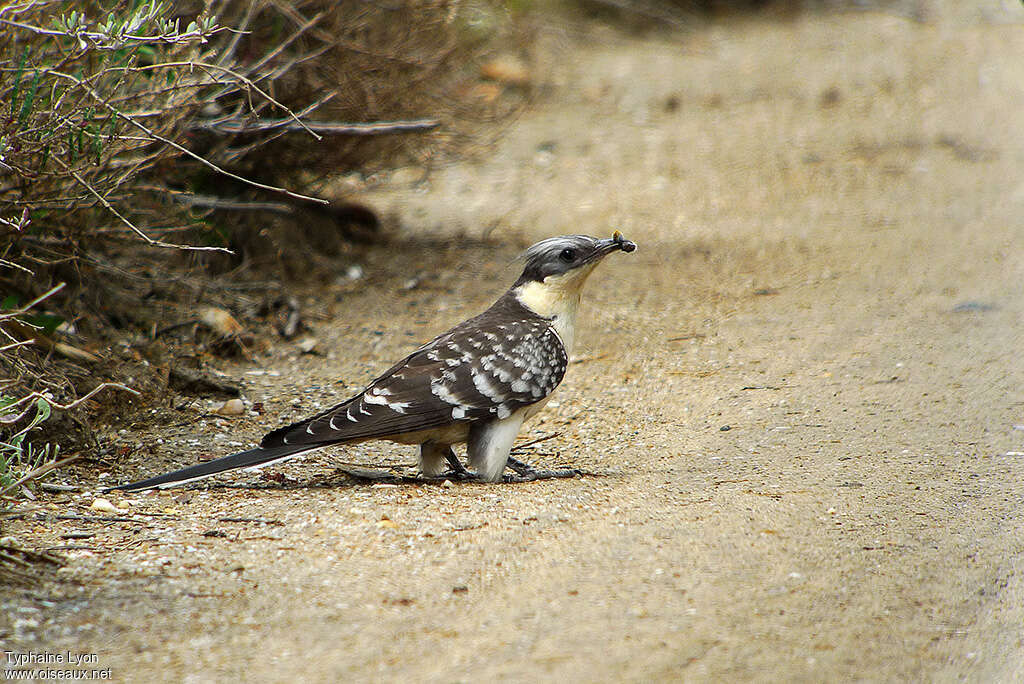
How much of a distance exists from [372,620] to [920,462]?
248 centimetres

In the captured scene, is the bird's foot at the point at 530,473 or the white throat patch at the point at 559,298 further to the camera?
the white throat patch at the point at 559,298

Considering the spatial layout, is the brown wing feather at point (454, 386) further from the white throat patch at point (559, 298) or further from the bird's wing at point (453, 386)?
the white throat patch at point (559, 298)

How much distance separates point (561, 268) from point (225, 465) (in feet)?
5.93

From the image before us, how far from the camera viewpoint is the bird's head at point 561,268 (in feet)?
16.3

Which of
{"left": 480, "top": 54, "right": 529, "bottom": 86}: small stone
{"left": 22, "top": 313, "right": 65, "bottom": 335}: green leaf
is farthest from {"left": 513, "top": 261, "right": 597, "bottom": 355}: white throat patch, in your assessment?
{"left": 480, "top": 54, "right": 529, "bottom": 86}: small stone

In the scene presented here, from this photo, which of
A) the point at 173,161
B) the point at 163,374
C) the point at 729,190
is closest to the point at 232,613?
the point at 163,374

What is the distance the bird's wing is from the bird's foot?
0.29 m

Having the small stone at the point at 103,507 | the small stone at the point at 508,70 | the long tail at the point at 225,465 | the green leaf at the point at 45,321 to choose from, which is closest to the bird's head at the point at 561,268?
the long tail at the point at 225,465

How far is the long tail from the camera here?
13.3 ft

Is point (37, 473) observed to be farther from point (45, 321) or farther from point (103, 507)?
point (45, 321)

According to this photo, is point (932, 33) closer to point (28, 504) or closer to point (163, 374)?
point (163, 374)

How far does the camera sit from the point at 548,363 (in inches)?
186

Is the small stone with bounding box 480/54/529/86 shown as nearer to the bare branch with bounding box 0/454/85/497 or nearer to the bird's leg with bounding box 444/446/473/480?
the bird's leg with bounding box 444/446/473/480

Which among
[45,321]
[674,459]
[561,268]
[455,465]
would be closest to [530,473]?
[455,465]
